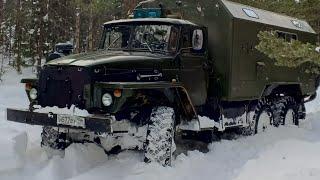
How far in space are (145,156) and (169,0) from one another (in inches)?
162

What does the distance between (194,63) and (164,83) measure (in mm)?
1346

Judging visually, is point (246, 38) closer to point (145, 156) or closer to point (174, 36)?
point (174, 36)

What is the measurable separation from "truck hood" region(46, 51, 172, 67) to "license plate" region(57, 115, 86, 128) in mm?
746

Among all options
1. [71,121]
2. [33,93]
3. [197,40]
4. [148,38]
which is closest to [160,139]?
[71,121]

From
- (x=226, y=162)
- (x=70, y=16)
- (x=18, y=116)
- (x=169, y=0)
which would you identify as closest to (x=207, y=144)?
(x=226, y=162)

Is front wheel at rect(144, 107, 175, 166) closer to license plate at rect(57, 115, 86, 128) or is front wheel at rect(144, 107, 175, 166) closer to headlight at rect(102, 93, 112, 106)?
headlight at rect(102, 93, 112, 106)

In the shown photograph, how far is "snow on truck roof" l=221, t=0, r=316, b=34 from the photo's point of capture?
951 cm

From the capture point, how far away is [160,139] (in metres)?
6.95

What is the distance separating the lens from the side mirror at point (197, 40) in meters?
8.51

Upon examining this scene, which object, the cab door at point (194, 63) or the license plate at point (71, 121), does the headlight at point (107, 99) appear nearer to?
the license plate at point (71, 121)

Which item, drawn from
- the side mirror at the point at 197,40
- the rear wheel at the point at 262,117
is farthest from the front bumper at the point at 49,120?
the rear wheel at the point at 262,117

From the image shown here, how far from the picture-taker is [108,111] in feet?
21.8

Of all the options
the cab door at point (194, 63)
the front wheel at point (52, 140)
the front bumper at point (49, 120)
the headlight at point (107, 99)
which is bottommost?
the front wheel at point (52, 140)

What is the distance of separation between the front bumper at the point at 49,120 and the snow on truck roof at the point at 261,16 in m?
4.05
